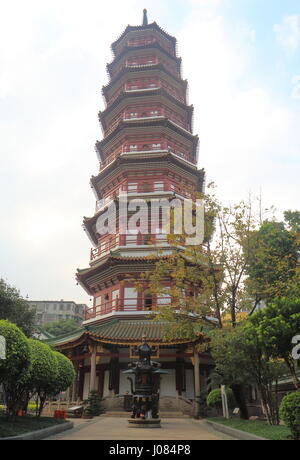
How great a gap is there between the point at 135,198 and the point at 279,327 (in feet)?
56.8

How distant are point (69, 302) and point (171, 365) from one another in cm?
5945

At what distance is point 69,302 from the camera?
77.6 meters

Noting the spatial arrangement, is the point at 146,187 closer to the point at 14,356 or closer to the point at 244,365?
the point at 244,365

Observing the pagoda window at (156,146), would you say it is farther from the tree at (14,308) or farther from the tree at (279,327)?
the tree at (279,327)

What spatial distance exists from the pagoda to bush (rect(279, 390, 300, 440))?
7.24 m

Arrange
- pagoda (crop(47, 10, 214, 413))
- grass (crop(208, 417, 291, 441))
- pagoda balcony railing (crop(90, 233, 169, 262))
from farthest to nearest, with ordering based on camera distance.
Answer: pagoda balcony railing (crop(90, 233, 169, 262)) → pagoda (crop(47, 10, 214, 413)) → grass (crop(208, 417, 291, 441))

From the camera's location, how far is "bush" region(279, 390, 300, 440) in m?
8.38

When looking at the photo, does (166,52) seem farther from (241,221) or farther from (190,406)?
(190,406)

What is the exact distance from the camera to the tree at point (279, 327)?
920 cm

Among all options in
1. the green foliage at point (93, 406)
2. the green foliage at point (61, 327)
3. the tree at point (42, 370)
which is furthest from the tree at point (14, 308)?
the green foliage at point (61, 327)

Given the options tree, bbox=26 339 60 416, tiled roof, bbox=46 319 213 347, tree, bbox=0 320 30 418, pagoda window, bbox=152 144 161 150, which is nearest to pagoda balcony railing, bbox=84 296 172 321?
tiled roof, bbox=46 319 213 347

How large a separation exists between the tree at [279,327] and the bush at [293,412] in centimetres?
102

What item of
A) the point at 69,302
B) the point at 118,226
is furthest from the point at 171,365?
the point at 69,302

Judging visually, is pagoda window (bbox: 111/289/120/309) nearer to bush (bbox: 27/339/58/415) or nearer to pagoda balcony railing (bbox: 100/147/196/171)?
pagoda balcony railing (bbox: 100/147/196/171)
